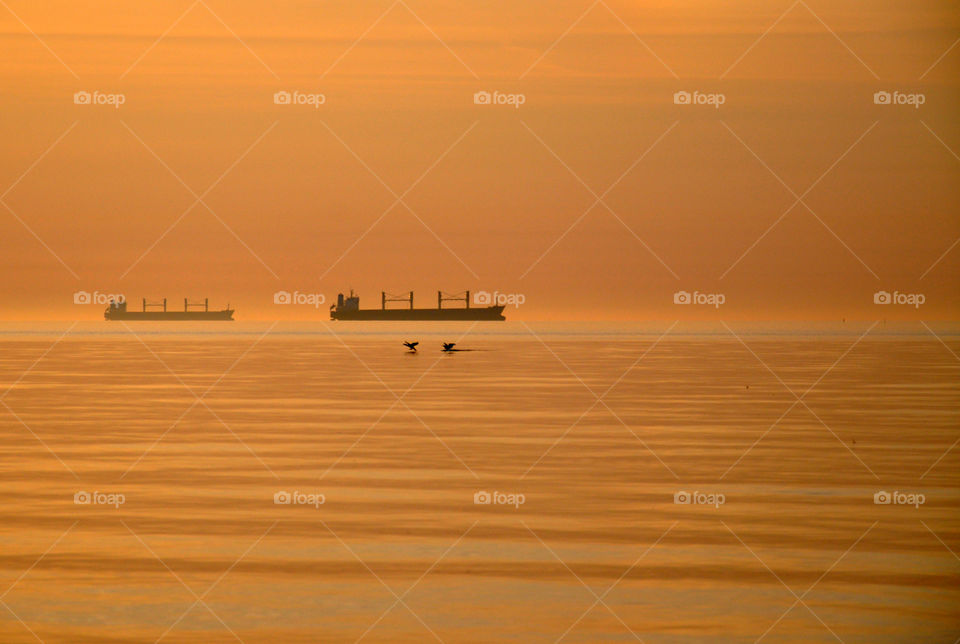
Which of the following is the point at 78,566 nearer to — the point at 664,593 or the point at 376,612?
the point at 376,612

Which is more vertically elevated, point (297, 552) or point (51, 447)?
point (51, 447)

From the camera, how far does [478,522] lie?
65.2 feet

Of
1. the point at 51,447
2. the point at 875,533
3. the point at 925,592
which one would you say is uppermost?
the point at 51,447

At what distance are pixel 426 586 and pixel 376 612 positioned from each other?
3.95ft

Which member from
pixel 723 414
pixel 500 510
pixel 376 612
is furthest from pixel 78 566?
pixel 723 414

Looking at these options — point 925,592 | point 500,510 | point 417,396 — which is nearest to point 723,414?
point 417,396

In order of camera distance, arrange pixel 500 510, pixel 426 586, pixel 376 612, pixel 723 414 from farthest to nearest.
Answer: pixel 723 414
pixel 500 510
pixel 426 586
pixel 376 612

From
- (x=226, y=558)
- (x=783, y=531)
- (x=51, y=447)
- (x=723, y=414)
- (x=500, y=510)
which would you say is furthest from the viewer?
(x=723, y=414)

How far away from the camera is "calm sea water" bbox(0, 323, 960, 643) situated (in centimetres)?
1460

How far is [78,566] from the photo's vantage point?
16734 millimetres

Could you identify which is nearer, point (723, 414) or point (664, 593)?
point (664, 593)

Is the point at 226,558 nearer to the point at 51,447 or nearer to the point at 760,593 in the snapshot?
the point at 760,593

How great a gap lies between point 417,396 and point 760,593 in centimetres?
2975

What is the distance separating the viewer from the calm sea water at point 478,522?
14.6m
